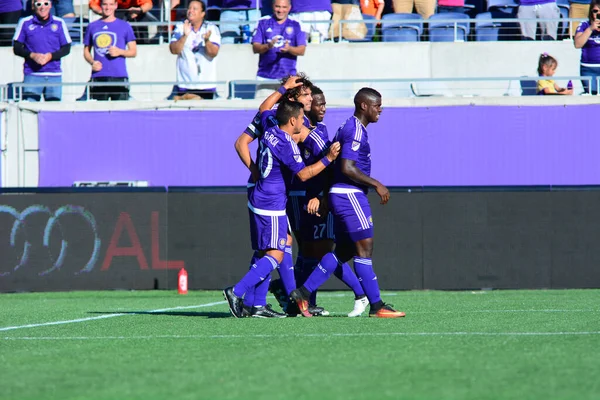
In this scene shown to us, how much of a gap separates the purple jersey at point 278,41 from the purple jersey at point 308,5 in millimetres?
1981

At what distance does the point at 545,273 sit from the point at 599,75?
14.9ft

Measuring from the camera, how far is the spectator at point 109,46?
17.5m

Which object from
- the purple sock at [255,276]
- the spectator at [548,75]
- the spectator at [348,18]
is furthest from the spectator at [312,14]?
the purple sock at [255,276]

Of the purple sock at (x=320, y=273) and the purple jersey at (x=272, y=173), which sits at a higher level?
the purple jersey at (x=272, y=173)

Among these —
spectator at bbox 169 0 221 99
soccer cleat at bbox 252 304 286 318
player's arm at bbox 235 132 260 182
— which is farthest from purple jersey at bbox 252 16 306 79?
soccer cleat at bbox 252 304 286 318

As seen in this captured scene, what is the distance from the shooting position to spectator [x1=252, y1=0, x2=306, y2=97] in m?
17.2

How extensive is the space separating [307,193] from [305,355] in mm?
3702

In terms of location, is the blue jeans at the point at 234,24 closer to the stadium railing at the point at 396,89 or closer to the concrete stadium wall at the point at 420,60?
the concrete stadium wall at the point at 420,60

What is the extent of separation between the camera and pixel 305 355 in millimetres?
6477

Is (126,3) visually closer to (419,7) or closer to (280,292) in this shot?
(419,7)

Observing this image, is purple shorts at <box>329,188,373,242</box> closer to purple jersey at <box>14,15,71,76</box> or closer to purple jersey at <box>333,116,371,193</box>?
purple jersey at <box>333,116,371,193</box>

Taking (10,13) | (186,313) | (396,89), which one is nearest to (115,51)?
(10,13)

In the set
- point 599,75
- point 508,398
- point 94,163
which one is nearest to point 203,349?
point 508,398

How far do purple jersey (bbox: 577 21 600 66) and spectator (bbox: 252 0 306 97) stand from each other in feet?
15.5
